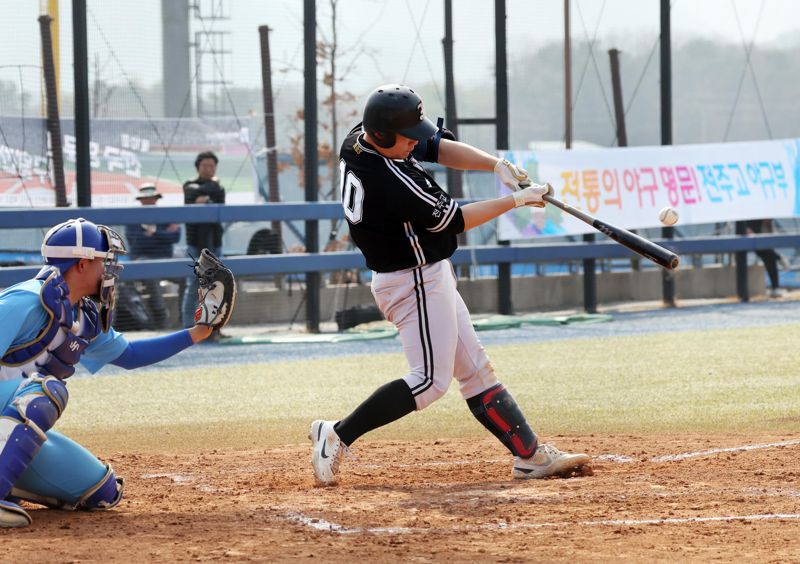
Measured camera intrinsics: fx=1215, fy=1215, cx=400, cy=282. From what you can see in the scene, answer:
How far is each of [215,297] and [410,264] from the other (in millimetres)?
932

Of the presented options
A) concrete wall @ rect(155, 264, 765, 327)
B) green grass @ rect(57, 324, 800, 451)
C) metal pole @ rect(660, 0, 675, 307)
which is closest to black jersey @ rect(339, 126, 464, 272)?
green grass @ rect(57, 324, 800, 451)

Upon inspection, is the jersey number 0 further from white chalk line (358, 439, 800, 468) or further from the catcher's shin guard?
the catcher's shin guard

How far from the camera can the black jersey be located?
5.58m

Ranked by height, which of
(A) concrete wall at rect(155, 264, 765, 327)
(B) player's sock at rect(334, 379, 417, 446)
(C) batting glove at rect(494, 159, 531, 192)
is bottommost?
(A) concrete wall at rect(155, 264, 765, 327)

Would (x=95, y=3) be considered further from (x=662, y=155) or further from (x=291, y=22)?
(x=662, y=155)

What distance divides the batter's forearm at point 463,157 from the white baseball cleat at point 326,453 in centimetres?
149

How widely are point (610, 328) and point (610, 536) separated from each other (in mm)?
10133

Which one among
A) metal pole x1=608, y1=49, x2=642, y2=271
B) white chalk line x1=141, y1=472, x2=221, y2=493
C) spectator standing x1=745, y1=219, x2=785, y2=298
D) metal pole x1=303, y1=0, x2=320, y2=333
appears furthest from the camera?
metal pole x1=608, y1=49, x2=642, y2=271

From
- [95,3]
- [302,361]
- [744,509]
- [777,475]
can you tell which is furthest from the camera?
[95,3]

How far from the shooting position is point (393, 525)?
481cm

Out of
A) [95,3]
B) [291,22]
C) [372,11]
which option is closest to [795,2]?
[372,11]

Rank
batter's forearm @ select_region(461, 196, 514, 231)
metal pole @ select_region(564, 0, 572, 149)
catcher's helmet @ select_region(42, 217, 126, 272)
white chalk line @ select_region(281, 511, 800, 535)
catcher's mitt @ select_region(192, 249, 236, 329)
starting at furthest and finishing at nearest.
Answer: metal pole @ select_region(564, 0, 572, 149), batter's forearm @ select_region(461, 196, 514, 231), catcher's mitt @ select_region(192, 249, 236, 329), catcher's helmet @ select_region(42, 217, 126, 272), white chalk line @ select_region(281, 511, 800, 535)

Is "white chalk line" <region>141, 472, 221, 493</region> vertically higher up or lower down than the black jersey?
lower down

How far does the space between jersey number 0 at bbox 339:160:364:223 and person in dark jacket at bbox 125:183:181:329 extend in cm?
843
